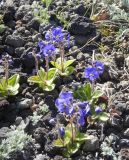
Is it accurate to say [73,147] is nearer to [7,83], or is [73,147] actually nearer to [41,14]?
[7,83]

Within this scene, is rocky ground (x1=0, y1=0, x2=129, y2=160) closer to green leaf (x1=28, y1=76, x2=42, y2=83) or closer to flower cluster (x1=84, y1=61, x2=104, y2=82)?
green leaf (x1=28, y1=76, x2=42, y2=83)

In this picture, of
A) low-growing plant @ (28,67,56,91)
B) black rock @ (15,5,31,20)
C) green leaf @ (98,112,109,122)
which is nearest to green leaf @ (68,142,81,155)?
green leaf @ (98,112,109,122)

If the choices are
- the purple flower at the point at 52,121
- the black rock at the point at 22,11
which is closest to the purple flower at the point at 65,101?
the purple flower at the point at 52,121

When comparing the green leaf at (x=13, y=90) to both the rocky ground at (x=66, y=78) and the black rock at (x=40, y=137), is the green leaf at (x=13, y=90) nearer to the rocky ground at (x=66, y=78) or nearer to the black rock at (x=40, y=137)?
the rocky ground at (x=66, y=78)

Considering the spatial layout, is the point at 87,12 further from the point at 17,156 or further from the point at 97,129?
the point at 17,156

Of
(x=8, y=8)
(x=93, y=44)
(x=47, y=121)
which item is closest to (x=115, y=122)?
(x=47, y=121)

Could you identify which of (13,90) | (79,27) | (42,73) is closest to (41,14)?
(79,27)
